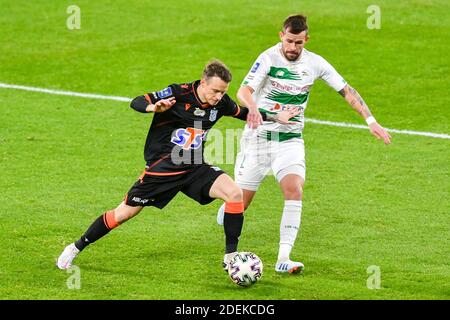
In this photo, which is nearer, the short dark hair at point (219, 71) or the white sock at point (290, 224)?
the short dark hair at point (219, 71)

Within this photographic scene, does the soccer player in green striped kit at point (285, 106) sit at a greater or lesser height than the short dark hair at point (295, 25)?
lesser

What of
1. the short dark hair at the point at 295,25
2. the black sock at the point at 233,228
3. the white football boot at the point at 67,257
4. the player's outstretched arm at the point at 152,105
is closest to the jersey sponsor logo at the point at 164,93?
the player's outstretched arm at the point at 152,105

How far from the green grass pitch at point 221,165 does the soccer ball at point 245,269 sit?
112mm

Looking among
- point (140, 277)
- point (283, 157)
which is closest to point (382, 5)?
point (283, 157)

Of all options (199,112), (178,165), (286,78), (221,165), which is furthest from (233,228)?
(221,165)

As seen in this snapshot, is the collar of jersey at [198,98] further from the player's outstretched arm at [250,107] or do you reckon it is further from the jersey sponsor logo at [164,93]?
the player's outstretched arm at [250,107]

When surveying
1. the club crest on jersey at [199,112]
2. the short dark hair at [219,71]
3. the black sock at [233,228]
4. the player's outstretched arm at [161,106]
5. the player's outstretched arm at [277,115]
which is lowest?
the black sock at [233,228]

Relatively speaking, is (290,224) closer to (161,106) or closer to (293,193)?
(293,193)

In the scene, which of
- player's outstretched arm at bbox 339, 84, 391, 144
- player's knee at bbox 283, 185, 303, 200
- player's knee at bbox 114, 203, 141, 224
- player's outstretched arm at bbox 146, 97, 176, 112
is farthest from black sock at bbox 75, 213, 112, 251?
player's outstretched arm at bbox 339, 84, 391, 144

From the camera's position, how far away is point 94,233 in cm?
1118

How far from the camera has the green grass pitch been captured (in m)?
11.1

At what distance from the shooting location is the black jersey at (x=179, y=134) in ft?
36.4

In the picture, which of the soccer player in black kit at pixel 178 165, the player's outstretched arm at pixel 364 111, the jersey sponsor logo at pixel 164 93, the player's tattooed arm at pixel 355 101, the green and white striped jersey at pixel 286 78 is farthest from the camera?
the green and white striped jersey at pixel 286 78

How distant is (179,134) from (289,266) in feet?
5.89
